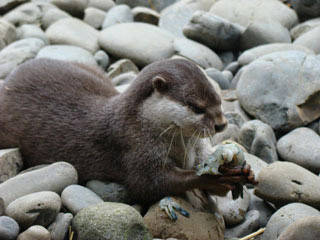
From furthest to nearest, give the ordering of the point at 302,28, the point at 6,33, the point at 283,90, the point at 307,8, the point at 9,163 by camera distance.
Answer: the point at 307,8 < the point at 302,28 < the point at 6,33 < the point at 283,90 < the point at 9,163

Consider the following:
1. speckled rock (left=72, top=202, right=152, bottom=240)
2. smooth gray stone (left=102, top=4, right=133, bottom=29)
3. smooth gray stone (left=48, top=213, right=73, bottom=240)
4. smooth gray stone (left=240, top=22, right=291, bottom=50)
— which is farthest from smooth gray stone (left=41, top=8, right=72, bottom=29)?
speckled rock (left=72, top=202, right=152, bottom=240)

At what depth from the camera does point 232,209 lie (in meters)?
3.96

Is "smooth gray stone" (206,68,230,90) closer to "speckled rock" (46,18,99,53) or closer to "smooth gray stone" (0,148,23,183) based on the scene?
"speckled rock" (46,18,99,53)

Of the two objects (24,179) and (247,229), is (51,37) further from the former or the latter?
(247,229)

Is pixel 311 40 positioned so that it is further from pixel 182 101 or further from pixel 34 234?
pixel 34 234

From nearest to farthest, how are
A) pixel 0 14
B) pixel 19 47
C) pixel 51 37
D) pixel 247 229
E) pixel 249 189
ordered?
pixel 247 229 → pixel 249 189 → pixel 19 47 → pixel 51 37 → pixel 0 14

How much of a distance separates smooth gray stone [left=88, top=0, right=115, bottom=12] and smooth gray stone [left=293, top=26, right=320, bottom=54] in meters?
3.55

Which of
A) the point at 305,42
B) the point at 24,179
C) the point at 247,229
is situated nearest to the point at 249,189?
the point at 247,229

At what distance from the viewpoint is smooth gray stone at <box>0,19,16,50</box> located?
7.24 metres

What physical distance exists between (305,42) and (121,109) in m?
3.83

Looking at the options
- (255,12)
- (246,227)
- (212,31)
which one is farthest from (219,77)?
(246,227)

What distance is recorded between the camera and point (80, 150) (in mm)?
4098

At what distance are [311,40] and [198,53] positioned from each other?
1.50 meters

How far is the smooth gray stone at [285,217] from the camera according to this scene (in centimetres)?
361
